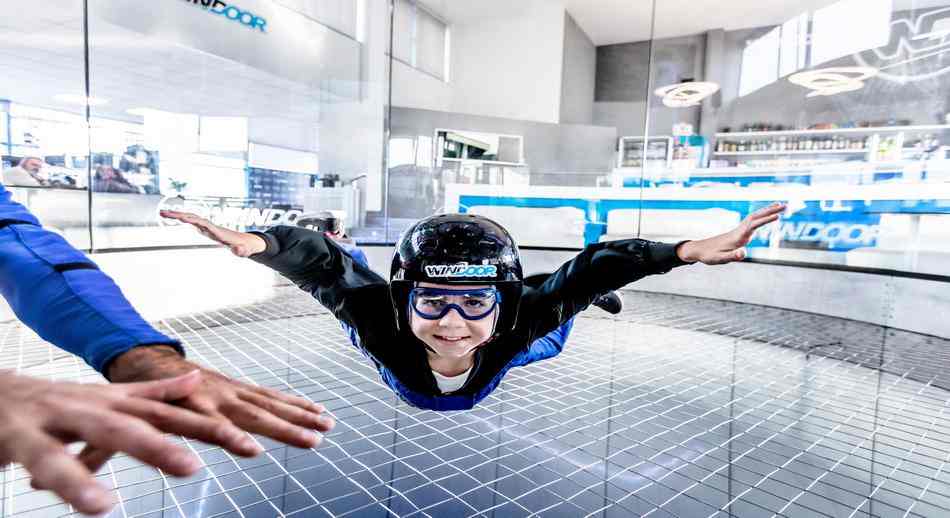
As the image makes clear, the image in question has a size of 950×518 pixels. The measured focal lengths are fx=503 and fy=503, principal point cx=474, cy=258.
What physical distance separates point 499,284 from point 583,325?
2.77 meters

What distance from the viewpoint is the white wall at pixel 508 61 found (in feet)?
24.4

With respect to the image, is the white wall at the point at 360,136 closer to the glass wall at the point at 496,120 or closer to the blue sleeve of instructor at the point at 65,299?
the glass wall at the point at 496,120

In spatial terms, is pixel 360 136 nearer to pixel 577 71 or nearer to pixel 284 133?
pixel 284 133

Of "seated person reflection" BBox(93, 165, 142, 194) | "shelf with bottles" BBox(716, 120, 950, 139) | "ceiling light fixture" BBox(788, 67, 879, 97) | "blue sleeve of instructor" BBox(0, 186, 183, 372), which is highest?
"ceiling light fixture" BBox(788, 67, 879, 97)

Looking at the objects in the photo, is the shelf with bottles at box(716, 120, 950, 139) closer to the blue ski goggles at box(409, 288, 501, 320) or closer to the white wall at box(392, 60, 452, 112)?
the white wall at box(392, 60, 452, 112)

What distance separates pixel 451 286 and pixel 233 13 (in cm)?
774

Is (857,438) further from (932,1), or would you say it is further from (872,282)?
(932,1)

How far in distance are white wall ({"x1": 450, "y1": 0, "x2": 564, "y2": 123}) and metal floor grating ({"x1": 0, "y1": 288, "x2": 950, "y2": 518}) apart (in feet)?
16.4

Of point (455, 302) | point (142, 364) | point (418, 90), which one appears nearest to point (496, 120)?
point (418, 90)

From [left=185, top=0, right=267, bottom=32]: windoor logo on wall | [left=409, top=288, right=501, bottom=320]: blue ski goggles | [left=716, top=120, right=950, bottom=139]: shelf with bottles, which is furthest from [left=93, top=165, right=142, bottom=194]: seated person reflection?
[left=716, top=120, right=950, bottom=139]: shelf with bottles

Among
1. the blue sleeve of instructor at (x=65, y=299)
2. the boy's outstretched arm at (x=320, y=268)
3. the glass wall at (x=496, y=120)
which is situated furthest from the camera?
the glass wall at (x=496, y=120)

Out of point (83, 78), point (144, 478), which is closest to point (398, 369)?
point (144, 478)

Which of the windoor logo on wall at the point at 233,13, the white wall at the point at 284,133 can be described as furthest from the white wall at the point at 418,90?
the windoor logo on wall at the point at 233,13

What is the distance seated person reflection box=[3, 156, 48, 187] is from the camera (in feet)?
11.1
